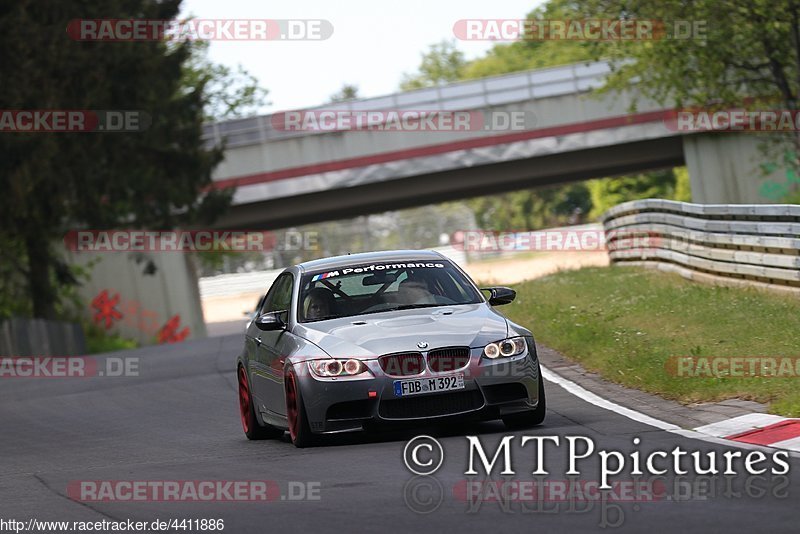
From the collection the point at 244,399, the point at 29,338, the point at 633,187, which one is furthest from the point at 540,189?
the point at 244,399

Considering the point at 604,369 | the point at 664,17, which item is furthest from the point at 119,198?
the point at 604,369

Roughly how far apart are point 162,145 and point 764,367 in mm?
34991

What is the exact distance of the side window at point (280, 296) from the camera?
12.6m

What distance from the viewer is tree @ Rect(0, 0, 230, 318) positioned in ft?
128

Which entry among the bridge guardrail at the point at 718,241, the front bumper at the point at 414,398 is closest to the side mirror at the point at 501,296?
the front bumper at the point at 414,398

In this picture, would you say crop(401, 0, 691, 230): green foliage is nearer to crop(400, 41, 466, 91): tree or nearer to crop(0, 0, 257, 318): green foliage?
crop(400, 41, 466, 91): tree

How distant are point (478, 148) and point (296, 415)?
36.6 metres

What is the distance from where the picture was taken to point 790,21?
31609mm

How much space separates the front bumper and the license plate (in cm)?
3

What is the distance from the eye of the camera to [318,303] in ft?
39.7

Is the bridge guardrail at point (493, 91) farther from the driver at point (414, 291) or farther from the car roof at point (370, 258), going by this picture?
the driver at point (414, 291)

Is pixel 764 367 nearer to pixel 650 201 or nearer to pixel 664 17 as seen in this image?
pixel 650 201

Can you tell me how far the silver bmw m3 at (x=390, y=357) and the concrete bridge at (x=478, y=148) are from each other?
111 ft

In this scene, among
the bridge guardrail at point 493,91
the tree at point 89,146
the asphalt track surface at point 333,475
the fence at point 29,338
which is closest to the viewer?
the asphalt track surface at point 333,475
